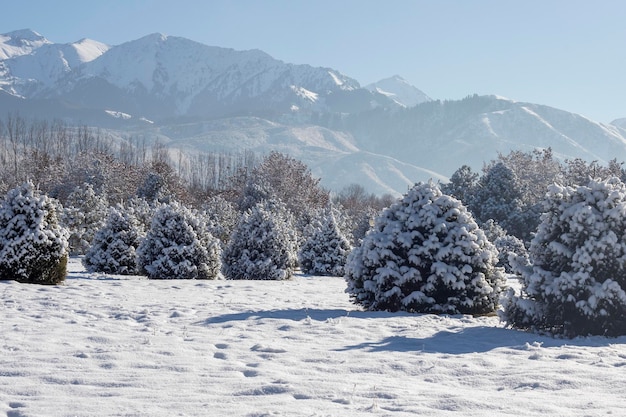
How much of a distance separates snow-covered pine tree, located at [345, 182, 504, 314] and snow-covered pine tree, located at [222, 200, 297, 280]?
24.5 feet

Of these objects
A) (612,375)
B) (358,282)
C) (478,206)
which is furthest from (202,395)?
(478,206)

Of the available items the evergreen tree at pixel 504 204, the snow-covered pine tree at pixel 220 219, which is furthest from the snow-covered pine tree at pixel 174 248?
the evergreen tree at pixel 504 204

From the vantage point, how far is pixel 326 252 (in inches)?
971

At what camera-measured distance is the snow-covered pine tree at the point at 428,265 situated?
34.9ft

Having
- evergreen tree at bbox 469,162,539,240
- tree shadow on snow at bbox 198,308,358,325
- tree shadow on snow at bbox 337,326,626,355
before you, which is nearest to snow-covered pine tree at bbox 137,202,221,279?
tree shadow on snow at bbox 198,308,358,325

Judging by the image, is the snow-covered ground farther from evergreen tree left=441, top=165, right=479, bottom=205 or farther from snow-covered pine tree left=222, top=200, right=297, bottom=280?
evergreen tree left=441, top=165, right=479, bottom=205

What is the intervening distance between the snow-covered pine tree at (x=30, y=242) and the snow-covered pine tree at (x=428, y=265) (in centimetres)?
705

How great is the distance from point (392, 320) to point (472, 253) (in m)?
2.40

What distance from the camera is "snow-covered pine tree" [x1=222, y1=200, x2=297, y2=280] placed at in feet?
60.7

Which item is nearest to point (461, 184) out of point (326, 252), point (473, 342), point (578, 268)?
point (326, 252)

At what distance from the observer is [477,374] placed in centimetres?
617

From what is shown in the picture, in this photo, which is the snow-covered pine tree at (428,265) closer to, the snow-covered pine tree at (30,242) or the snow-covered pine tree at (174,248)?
the snow-covered pine tree at (174,248)

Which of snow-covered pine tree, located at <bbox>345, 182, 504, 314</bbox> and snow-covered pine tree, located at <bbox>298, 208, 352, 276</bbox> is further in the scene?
snow-covered pine tree, located at <bbox>298, 208, 352, 276</bbox>

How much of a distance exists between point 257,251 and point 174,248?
3162 millimetres
